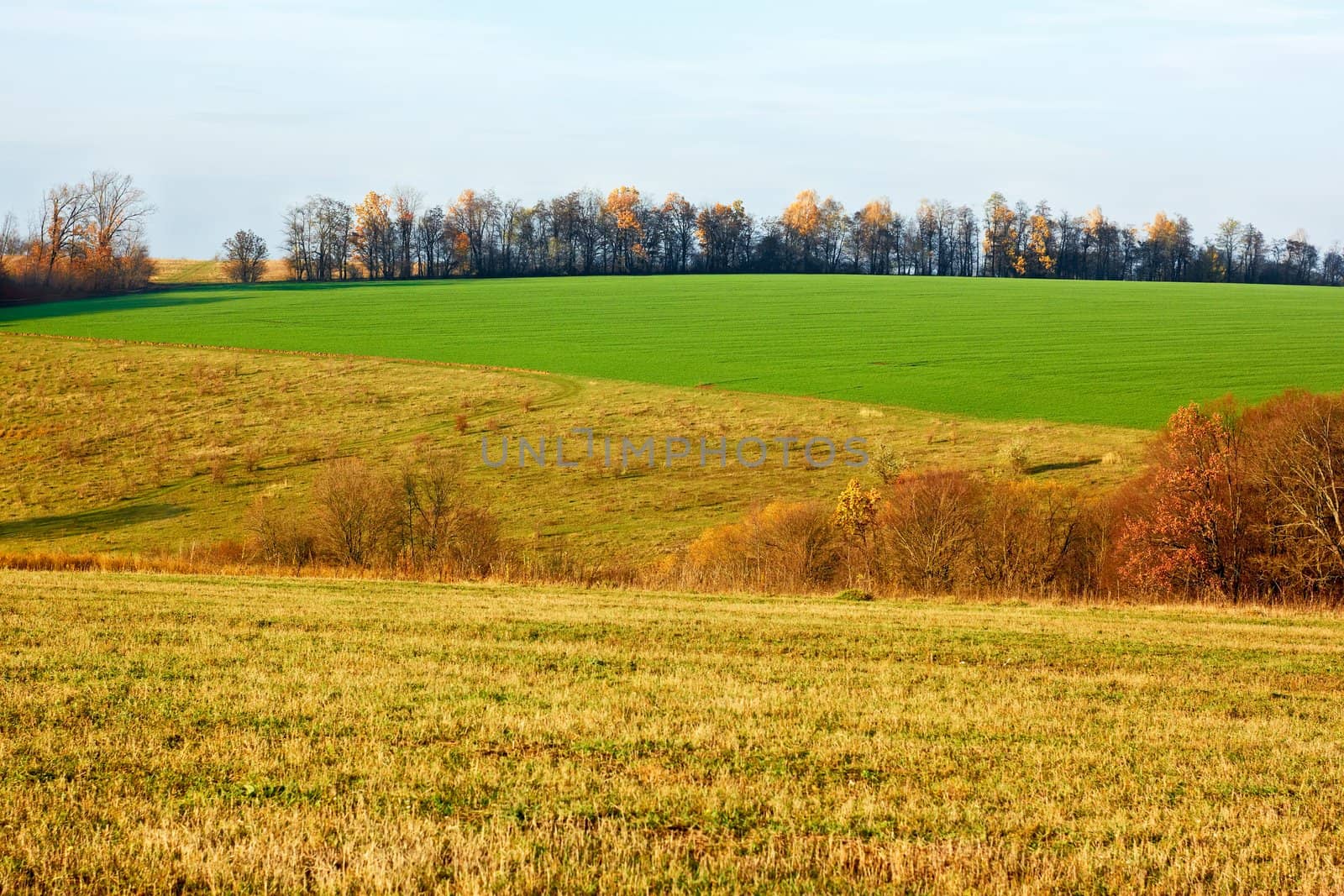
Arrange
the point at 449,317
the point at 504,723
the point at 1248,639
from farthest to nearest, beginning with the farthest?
1. the point at 449,317
2. the point at 1248,639
3. the point at 504,723

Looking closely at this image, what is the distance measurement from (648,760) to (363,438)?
55.3 metres

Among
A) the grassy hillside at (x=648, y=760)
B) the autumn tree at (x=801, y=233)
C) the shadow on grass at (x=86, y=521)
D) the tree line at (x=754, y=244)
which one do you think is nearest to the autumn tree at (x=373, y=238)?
the tree line at (x=754, y=244)

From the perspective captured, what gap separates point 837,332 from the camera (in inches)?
3487

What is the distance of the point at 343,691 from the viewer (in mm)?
11531

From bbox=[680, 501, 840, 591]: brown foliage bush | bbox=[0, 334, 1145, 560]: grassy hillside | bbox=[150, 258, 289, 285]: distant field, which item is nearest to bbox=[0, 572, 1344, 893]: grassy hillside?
bbox=[680, 501, 840, 591]: brown foliage bush

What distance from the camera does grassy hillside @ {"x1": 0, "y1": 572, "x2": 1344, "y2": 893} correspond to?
682 centimetres

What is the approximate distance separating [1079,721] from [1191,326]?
88.4 metres

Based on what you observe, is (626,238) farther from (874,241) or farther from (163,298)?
(163,298)

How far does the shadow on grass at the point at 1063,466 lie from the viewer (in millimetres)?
49625

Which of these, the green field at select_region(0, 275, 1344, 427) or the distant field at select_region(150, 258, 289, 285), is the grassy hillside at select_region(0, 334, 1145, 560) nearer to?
the green field at select_region(0, 275, 1344, 427)

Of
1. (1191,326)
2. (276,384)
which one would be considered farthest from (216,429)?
(1191,326)

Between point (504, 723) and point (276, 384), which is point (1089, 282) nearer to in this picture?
point (276, 384)

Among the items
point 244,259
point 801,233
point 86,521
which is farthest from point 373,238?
point 86,521

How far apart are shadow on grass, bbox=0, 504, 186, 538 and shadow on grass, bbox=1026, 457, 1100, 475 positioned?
42.3 meters
